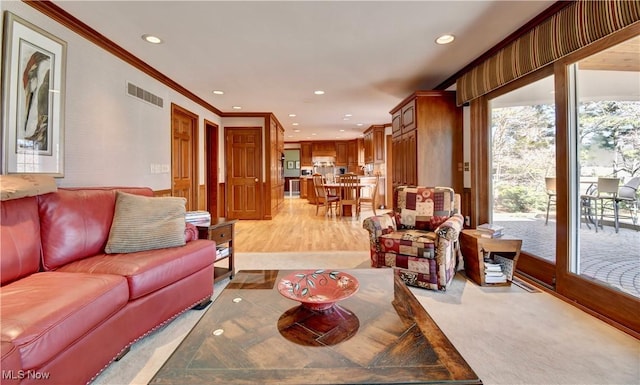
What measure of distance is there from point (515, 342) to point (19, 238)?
9.57 ft

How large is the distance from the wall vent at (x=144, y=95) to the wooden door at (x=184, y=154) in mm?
375

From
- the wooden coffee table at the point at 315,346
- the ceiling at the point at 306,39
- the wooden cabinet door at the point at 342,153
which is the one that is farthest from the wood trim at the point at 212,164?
the wooden cabinet door at the point at 342,153

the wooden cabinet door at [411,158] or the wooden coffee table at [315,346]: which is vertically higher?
the wooden cabinet door at [411,158]

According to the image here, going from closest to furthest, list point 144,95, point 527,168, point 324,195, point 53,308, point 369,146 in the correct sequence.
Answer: point 53,308
point 527,168
point 144,95
point 324,195
point 369,146

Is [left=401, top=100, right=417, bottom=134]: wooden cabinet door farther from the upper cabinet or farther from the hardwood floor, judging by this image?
the upper cabinet

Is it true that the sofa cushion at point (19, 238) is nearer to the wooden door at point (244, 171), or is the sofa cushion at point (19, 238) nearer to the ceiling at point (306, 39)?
the ceiling at point (306, 39)

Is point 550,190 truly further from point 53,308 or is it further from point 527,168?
point 53,308

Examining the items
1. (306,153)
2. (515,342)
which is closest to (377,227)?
(515,342)

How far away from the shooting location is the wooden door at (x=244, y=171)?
6191 mm

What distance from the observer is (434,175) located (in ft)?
12.6

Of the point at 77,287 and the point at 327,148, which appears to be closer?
the point at 77,287

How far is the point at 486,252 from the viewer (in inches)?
107

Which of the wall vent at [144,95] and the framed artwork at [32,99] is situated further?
the wall vent at [144,95]

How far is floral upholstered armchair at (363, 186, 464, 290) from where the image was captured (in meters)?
2.41
